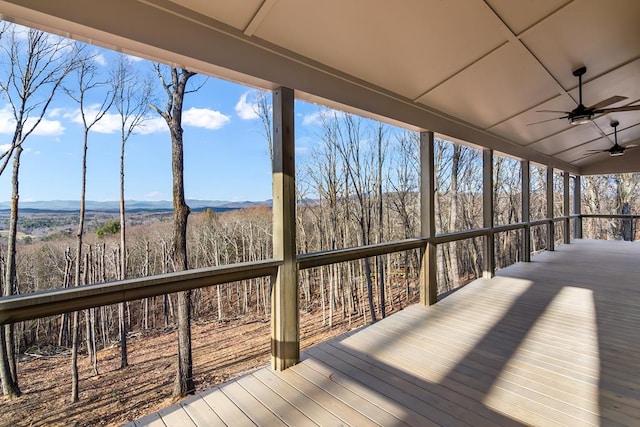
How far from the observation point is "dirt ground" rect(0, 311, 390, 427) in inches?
182

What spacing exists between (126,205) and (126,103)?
1.96 metres

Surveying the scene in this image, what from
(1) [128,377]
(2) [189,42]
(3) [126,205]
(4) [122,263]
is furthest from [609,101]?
(1) [128,377]

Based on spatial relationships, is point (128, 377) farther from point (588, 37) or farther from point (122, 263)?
point (588, 37)

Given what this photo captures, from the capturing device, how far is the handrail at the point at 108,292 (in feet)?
4.63

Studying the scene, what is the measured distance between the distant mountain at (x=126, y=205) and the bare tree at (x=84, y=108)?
16cm

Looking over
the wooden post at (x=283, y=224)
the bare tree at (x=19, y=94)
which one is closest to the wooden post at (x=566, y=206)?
the wooden post at (x=283, y=224)

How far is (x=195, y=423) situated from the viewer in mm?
1813

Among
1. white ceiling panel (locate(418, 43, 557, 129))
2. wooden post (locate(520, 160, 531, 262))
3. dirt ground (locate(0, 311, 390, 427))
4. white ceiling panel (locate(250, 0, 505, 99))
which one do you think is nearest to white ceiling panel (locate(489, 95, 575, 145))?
white ceiling panel (locate(418, 43, 557, 129))

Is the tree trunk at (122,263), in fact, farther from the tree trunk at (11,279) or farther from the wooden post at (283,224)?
the wooden post at (283,224)

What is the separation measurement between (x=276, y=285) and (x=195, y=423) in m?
1.02

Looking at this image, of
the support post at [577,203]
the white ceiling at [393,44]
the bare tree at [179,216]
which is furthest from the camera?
the support post at [577,203]

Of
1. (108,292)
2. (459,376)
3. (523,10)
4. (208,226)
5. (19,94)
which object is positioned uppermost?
(19,94)

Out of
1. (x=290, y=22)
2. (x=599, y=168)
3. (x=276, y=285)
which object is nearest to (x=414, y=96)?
(x=290, y=22)

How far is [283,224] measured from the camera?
8.01ft
